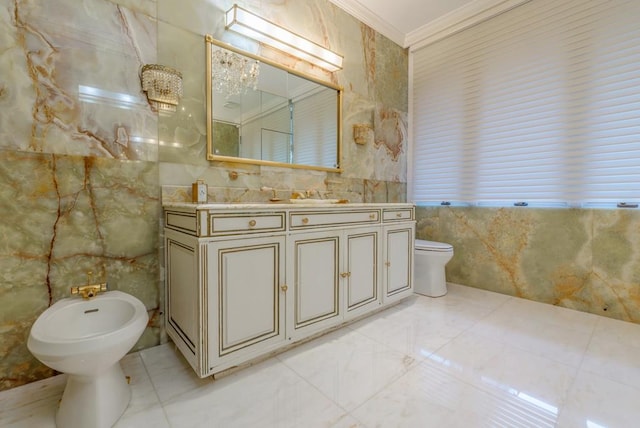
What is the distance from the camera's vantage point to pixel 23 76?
1.32 metres

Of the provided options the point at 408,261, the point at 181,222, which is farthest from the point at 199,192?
the point at 408,261

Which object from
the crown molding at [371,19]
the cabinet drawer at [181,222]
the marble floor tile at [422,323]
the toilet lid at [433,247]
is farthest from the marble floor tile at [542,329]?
the crown molding at [371,19]

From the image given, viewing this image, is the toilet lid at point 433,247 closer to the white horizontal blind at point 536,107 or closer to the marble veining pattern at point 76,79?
the white horizontal blind at point 536,107

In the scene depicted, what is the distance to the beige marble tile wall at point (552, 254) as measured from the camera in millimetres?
2084

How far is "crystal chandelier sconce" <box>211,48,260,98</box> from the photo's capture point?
1854mm

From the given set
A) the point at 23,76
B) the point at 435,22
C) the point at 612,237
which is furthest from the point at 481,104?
the point at 23,76

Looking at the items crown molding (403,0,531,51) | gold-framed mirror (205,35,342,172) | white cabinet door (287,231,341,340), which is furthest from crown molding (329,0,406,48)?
white cabinet door (287,231,341,340)

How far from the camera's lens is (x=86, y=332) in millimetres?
1302

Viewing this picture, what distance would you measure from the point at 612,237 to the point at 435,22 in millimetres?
2544

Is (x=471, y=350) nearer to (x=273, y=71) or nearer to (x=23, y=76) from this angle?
(x=273, y=71)

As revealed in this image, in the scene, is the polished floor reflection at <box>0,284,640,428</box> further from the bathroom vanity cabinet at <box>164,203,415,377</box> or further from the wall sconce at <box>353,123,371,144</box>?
the wall sconce at <box>353,123,371,144</box>

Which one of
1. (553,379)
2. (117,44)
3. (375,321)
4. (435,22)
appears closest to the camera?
(553,379)

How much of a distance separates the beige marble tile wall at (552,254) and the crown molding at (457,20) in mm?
1827

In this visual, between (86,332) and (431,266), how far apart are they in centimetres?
250
